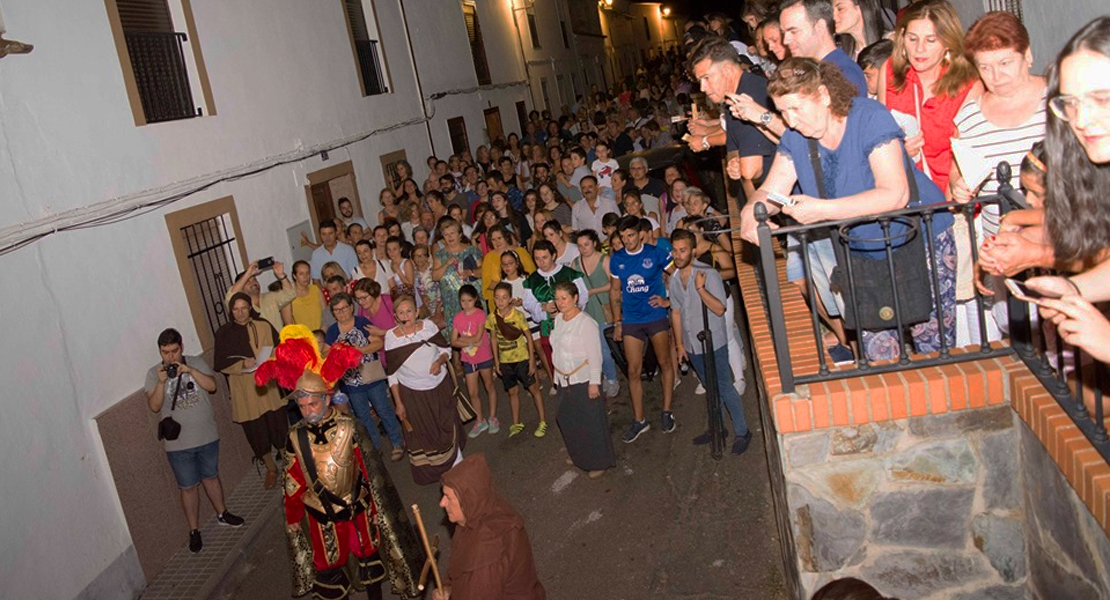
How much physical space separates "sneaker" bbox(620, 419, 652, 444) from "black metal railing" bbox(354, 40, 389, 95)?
991 centimetres

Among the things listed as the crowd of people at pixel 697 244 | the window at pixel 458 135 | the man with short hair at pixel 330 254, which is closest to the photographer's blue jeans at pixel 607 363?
the crowd of people at pixel 697 244

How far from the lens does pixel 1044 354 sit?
13.0 ft

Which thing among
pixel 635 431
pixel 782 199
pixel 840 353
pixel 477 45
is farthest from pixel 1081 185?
pixel 477 45

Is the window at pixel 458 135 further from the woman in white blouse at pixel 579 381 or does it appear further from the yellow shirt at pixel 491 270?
the woman in white blouse at pixel 579 381

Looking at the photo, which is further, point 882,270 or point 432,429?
point 432,429

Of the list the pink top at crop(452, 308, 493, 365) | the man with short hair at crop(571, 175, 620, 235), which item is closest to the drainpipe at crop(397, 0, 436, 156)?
the man with short hair at crop(571, 175, 620, 235)

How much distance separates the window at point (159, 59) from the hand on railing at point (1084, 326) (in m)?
9.43

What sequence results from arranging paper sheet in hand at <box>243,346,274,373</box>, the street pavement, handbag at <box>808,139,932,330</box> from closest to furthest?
handbag at <box>808,139,932,330</box>
the street pavement
paper sheet in hand at <box>243,346,274,373</box>

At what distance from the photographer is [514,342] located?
390 inches

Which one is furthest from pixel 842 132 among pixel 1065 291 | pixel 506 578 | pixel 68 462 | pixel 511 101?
pixel 511 101

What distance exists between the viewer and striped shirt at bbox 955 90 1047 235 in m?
4.22

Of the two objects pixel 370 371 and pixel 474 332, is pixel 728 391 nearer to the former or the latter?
pixel 474 332

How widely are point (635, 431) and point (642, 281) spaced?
1.45 metres

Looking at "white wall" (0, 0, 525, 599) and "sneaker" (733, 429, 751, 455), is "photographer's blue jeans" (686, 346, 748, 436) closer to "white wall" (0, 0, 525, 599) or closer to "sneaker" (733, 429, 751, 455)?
"sneaker" (733, 429, 751, 455)
